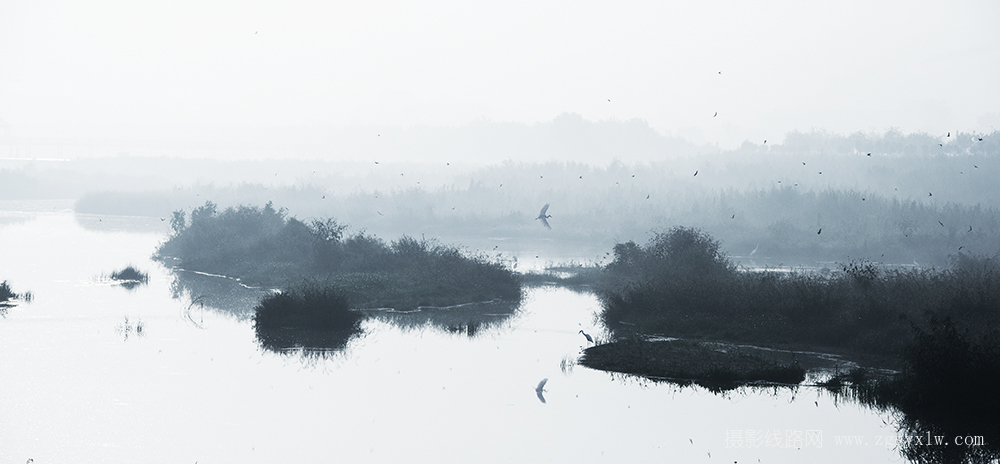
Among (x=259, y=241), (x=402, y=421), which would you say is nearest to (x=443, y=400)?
(x=402, y=421)

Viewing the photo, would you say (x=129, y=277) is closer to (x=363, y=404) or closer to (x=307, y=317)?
(x=307, y=317)

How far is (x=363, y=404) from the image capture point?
2564 cm

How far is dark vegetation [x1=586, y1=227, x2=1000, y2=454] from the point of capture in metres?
21.8

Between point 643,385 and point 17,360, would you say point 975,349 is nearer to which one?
point 643,385

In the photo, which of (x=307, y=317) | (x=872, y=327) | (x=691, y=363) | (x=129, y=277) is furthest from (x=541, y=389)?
(x=129, y=277)

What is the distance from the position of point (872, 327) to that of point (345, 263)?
3509 centimetres

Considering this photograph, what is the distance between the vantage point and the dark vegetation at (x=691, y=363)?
90.8 ft

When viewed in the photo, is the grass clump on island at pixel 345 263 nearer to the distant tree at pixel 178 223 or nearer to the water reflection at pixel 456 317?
the water reflection at pixel 456 317

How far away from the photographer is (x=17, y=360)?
31.0 metres

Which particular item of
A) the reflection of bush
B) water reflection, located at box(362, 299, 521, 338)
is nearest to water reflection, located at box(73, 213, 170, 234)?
water reflection, located at box(362, 299, 521, 338)

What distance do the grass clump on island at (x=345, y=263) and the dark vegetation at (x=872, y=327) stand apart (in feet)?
38.8

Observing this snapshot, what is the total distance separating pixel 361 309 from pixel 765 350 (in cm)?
2100

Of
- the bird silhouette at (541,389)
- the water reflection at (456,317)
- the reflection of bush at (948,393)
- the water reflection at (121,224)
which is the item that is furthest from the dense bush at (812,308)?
the water reflection at (121,224)

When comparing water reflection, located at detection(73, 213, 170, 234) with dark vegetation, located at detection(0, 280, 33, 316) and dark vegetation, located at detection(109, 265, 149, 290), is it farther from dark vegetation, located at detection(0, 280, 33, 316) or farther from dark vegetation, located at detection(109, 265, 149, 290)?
dark vegetation, located at detection(0, 280, 33, 316)
